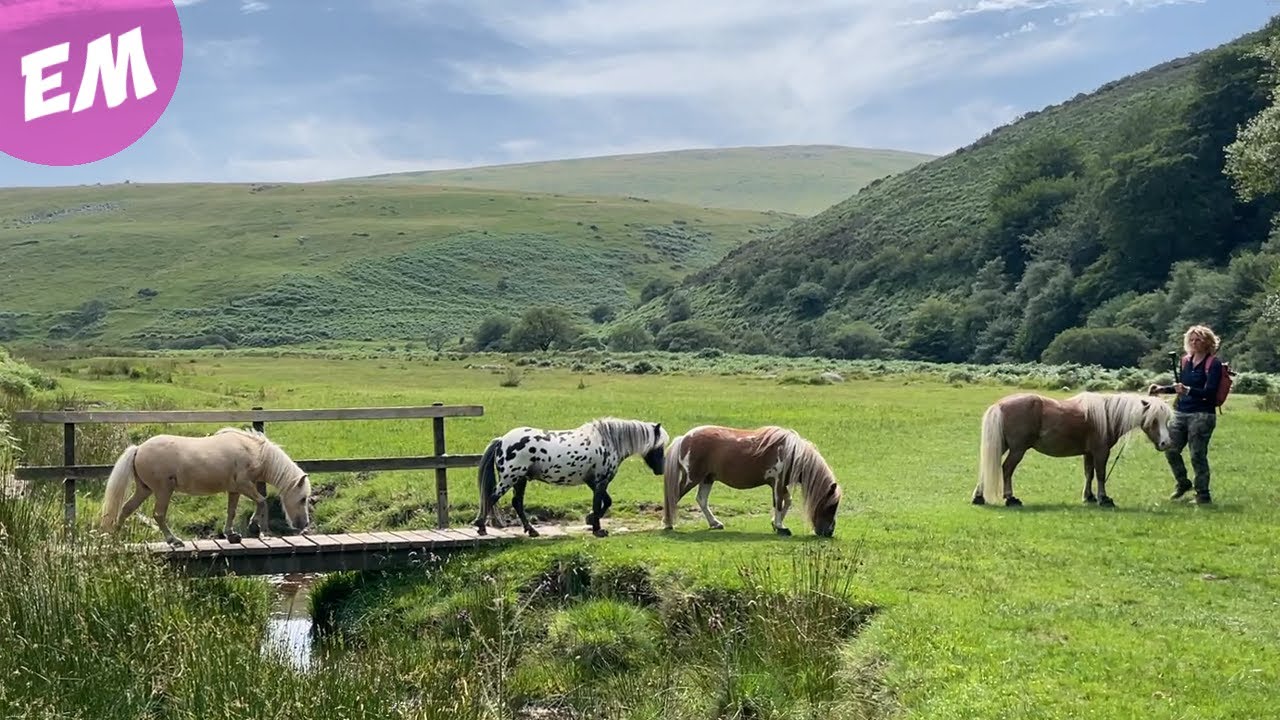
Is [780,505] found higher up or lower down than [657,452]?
lower down

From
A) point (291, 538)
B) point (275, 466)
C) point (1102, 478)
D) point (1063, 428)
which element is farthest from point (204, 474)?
point (1102, 478)

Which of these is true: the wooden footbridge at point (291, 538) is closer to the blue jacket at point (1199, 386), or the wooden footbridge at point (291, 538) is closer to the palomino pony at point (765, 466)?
the palomino pony at point (765, 466)

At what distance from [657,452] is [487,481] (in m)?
2.04

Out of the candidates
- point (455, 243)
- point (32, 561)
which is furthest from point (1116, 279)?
point (455, 243)

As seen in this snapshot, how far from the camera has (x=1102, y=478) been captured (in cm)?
1491

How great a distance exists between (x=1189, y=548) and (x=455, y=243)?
150m

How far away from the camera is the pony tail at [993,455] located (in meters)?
15.0

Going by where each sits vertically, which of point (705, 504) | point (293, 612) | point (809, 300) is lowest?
point (293, 612)

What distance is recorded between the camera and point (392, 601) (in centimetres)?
1228

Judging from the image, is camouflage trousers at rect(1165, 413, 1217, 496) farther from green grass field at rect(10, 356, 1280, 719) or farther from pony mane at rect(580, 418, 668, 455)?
pony mane at rect(580, 418, 668, 455)

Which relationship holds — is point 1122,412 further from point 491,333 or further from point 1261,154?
point 491,333

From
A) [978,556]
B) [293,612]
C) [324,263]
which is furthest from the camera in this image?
[324,263]

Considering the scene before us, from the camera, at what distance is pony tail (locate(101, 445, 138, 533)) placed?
11.9m

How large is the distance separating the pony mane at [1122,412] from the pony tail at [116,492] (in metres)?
11.6
